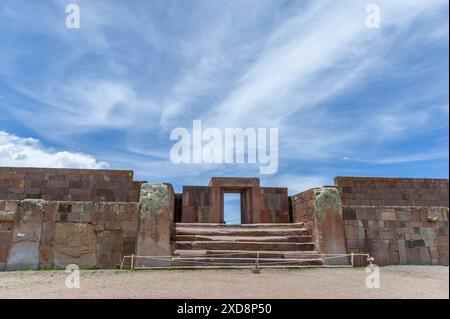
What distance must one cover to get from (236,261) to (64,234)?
4259 millimetres

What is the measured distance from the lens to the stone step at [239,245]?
29.7 ft

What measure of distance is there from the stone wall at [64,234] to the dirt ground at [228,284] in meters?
0.65

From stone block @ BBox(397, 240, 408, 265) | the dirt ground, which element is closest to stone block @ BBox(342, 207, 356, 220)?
stone block @ BBox(397, 240, 408, 265)

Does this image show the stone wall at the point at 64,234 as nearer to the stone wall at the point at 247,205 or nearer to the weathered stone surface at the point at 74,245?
the weathered stone surface at the point at 74,245

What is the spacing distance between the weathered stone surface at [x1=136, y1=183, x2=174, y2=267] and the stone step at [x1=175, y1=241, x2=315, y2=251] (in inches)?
25.0

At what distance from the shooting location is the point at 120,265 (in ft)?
27.5

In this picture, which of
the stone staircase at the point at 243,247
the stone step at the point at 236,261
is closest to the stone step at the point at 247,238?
the stone staircase at the point at 243,247

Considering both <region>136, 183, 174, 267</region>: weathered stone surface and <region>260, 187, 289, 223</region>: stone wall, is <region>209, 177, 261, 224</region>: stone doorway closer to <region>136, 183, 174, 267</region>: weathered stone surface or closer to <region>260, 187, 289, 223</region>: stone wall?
<region>260, 187, 289, 223</region>: stone wall

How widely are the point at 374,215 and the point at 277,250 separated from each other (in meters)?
2.83

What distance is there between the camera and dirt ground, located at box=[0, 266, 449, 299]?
525cm

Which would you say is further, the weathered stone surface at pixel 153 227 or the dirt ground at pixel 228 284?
the weathered stone surface at pixel 153 227

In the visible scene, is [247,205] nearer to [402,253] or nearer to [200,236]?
[200,236]
